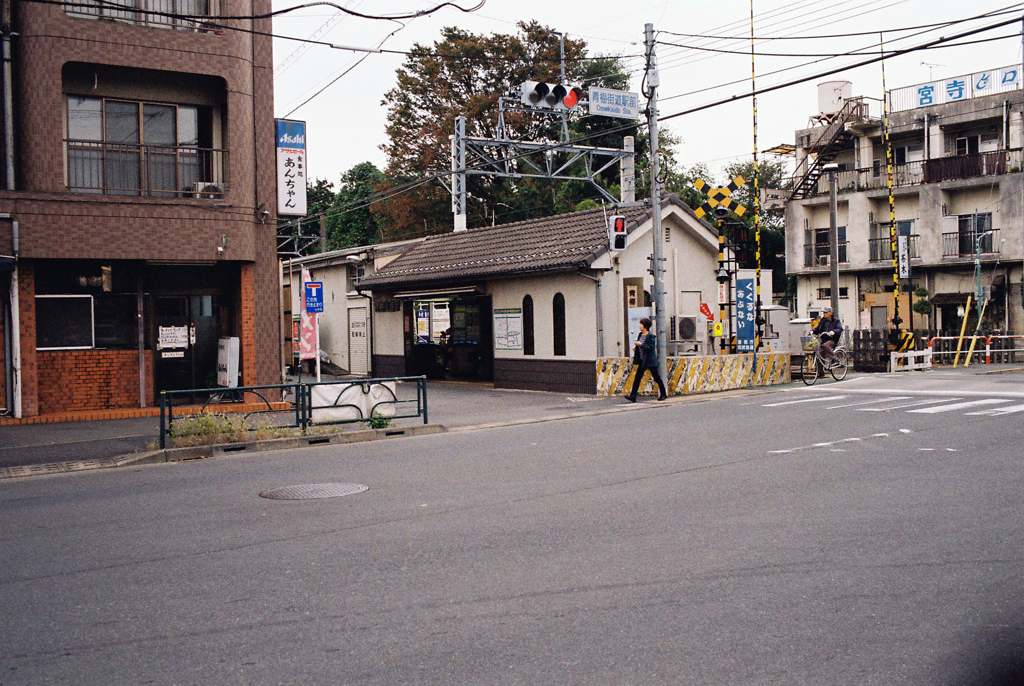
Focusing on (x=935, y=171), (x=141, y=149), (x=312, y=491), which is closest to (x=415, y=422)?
(x=312, y=491)

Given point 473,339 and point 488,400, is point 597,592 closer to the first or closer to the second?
point 488,400

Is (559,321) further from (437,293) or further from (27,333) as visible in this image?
(27,333)


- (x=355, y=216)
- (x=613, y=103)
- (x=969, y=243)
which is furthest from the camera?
(x=355, y=216)

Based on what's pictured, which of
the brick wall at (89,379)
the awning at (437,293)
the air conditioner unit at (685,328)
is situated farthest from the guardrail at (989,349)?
the brick wall at (89,379)

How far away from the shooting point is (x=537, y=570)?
641 cm

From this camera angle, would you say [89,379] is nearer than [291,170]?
Yes

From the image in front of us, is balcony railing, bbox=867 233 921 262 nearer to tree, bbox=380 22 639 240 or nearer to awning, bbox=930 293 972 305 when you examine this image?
awning, bbox=930 293 972 305

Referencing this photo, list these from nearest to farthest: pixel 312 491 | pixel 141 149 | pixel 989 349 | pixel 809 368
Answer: pixel 312 491, pixel 141 149, pixel 809 368, pixel 989 349

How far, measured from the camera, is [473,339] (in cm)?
2898

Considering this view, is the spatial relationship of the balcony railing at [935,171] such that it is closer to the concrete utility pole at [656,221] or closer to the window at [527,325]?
the concrete utility pole at [656,221]

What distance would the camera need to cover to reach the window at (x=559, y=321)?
2339 centimetres

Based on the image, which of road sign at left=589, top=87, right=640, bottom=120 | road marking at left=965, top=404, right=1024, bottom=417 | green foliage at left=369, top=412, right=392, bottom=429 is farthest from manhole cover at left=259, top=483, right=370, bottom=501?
road sign at left=589, top=87, right=640, bottom=120

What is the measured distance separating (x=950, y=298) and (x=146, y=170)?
36.3m

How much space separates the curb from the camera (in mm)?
12587
